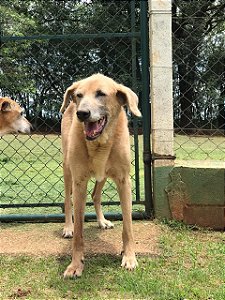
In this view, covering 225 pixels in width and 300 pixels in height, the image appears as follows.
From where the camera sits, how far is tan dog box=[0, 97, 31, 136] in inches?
230

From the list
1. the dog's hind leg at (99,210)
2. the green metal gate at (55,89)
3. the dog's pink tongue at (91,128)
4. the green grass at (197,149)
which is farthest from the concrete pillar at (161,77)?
the green grass at (197,149)

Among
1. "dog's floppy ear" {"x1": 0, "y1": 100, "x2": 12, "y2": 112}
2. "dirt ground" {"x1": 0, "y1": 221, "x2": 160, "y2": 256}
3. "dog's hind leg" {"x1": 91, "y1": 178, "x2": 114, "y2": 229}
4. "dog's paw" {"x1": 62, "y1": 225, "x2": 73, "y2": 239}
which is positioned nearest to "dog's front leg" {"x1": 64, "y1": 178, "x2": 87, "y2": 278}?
"dirt ground" {"x1": 0, "y1": 221, "x2": 160, "y2": 256}

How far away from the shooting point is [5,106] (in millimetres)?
5836

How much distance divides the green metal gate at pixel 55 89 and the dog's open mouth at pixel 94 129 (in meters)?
1.26

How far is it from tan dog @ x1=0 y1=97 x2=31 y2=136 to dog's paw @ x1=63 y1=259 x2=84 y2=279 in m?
3.17

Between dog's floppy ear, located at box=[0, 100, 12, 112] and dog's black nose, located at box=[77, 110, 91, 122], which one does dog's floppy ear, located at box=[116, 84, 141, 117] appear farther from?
dog's floppy ear, located at box=[0, 100, 12, 112]

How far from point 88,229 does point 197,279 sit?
1.47m

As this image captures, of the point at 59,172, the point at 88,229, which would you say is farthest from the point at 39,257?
the point at 59,172

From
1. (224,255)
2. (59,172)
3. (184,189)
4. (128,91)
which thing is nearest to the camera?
(128,91)

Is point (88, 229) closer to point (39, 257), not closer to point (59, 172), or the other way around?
point (39, 257)

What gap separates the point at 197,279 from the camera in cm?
292

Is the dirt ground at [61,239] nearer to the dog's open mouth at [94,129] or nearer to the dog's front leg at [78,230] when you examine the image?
the dog's front leg at [78,230]

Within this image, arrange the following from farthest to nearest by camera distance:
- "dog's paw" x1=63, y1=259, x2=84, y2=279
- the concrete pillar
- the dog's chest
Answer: the concrete pillar, the dog's chest, "dog's paw" x1=63, y1=259, x2=84, y2=279

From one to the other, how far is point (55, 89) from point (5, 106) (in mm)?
2927
